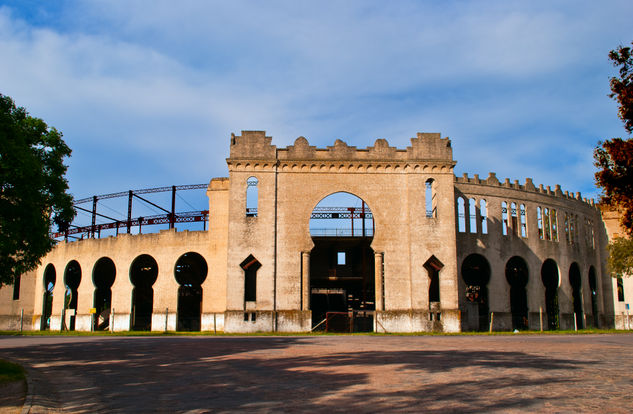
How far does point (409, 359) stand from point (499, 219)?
3462 cm

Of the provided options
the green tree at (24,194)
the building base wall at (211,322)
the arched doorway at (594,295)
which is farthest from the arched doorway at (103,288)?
the arched doorway at (594,295)

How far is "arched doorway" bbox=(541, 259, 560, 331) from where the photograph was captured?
50903 millimetres

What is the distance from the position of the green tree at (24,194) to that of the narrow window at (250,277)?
18.4 meters

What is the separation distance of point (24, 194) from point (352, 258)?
122 ft

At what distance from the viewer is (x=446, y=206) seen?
4328cm

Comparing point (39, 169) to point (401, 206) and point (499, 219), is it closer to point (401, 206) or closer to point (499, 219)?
point (401, 206)

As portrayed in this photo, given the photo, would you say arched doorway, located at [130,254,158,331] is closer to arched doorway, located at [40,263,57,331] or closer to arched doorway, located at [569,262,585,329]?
arched doorway, located at [40,263,57,331]

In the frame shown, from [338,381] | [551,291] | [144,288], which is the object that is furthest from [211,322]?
[338,381]

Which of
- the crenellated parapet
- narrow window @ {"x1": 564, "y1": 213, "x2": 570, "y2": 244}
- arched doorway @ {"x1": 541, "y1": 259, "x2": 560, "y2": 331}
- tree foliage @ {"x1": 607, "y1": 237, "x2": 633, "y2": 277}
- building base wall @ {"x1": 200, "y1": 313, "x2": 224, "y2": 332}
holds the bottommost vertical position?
building base wall @ {"x1": 200, "y1": 313, "x2": 224, "y2": 332}

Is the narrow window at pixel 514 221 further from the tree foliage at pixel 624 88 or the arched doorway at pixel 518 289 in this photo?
the tree foliage at pixel 624 88

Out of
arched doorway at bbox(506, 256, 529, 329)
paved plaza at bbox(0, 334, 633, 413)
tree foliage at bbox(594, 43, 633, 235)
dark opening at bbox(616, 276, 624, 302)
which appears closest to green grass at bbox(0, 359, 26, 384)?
paved plaza at bbox(0, 334, 633, 413)

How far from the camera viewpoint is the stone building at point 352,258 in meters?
41.8

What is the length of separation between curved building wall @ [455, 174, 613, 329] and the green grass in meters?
34.0

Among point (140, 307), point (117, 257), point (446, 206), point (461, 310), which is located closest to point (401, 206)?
point (446, 206)
